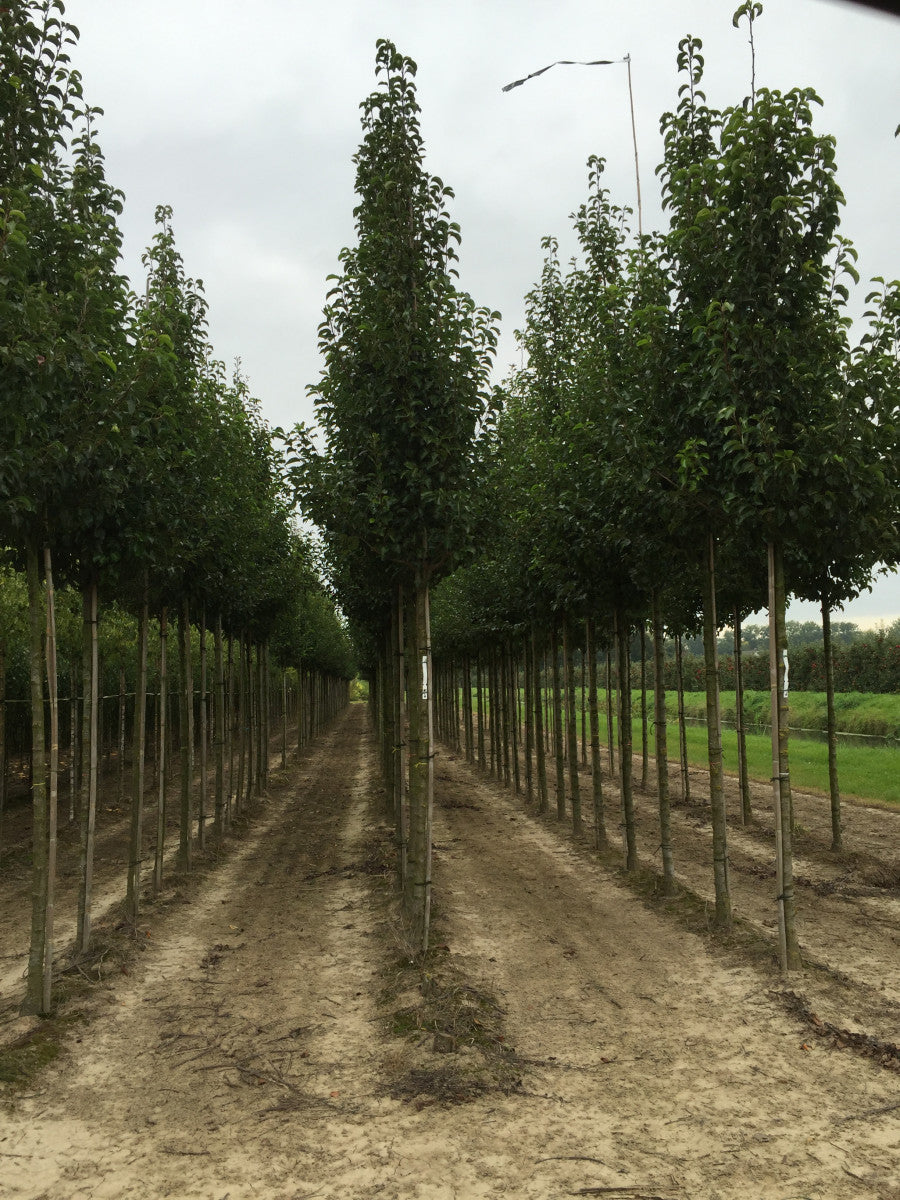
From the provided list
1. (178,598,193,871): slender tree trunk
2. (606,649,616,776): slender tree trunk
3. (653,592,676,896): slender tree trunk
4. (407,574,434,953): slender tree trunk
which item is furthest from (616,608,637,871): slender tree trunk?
(178,598,193,871): slender tree trunk

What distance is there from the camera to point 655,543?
905 centimetres

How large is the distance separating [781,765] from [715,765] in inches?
50.4

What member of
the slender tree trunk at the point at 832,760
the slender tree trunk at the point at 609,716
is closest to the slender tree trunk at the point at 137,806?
the slender tree trunk at the point at 609,716

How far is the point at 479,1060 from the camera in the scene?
5.71 m

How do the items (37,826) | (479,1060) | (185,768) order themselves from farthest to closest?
(185,768) < (37,826) < (479,1060)

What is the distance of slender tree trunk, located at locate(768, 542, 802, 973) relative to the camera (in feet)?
23.5

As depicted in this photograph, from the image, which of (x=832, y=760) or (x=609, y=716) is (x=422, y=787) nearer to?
(x=832, y=760)

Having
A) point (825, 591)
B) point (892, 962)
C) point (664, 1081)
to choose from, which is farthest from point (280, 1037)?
point (825, 591)

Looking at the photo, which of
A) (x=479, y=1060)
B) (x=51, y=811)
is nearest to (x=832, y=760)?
(x=479, y=1060)

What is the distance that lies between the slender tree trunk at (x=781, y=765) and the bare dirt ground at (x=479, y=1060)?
386mm

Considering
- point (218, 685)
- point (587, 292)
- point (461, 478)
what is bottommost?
point (218, 685)

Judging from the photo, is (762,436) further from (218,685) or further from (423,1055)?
(218,685)

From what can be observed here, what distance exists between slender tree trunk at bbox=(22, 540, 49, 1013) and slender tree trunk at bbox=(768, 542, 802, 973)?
19.0 feet

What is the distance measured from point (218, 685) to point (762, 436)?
1083 centimetres
